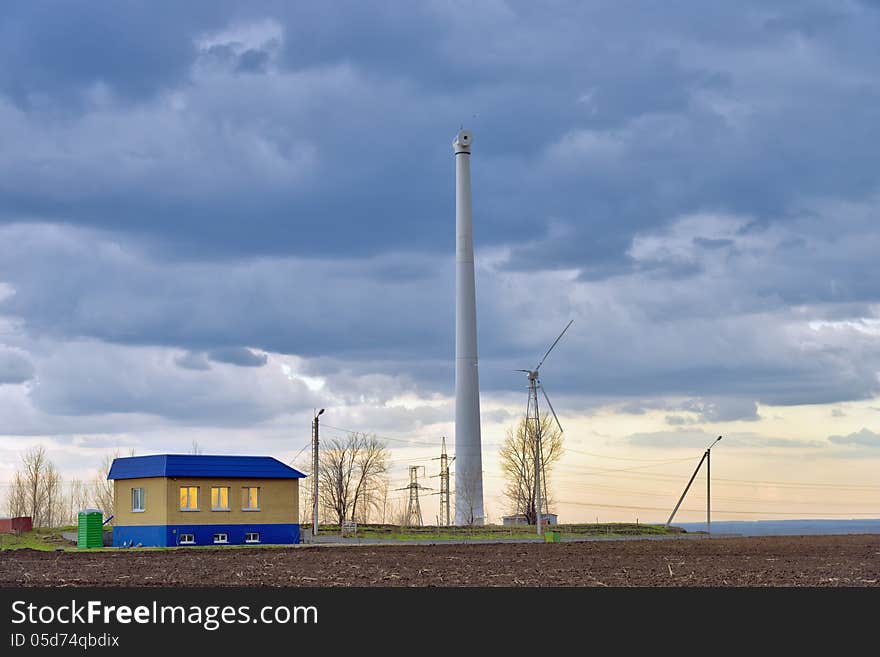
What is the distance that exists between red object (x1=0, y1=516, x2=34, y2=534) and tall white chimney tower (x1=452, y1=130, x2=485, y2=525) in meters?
31.3

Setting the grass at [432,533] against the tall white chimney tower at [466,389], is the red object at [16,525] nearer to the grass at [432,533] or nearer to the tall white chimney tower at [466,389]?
the grass at [432,533]

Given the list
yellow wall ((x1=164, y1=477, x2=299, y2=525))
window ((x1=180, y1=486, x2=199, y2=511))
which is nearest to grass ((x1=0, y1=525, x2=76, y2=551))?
yellow wall ((x1=164, y1=477, x2=299, y2=525))

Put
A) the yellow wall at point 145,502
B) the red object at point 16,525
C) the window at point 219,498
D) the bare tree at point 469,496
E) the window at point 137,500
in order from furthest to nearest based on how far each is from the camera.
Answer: the bare tree at point 469,496
the red object at point 16,525
the window at point 219,498
the window at point 137,500
the yellow wall at point 145,502

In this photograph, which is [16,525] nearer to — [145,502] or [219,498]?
[145,502]

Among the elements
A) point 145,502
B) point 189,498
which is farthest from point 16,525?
point 189,498

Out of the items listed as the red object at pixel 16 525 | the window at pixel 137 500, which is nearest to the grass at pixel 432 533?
the red object at pixel 16 525

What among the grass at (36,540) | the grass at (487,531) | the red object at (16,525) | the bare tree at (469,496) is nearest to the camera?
the grass at (36,540)

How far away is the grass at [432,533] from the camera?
216 ft

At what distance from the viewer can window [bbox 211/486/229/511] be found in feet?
203

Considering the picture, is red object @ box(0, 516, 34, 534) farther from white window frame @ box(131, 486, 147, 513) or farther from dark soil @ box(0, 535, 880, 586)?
dark soil @ box(0, 535, 880, 586)

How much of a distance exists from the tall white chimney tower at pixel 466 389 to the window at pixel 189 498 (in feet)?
101

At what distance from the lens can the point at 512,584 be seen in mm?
29562

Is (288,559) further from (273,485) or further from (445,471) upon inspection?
(445,471)

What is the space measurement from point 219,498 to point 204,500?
1.17 metres
